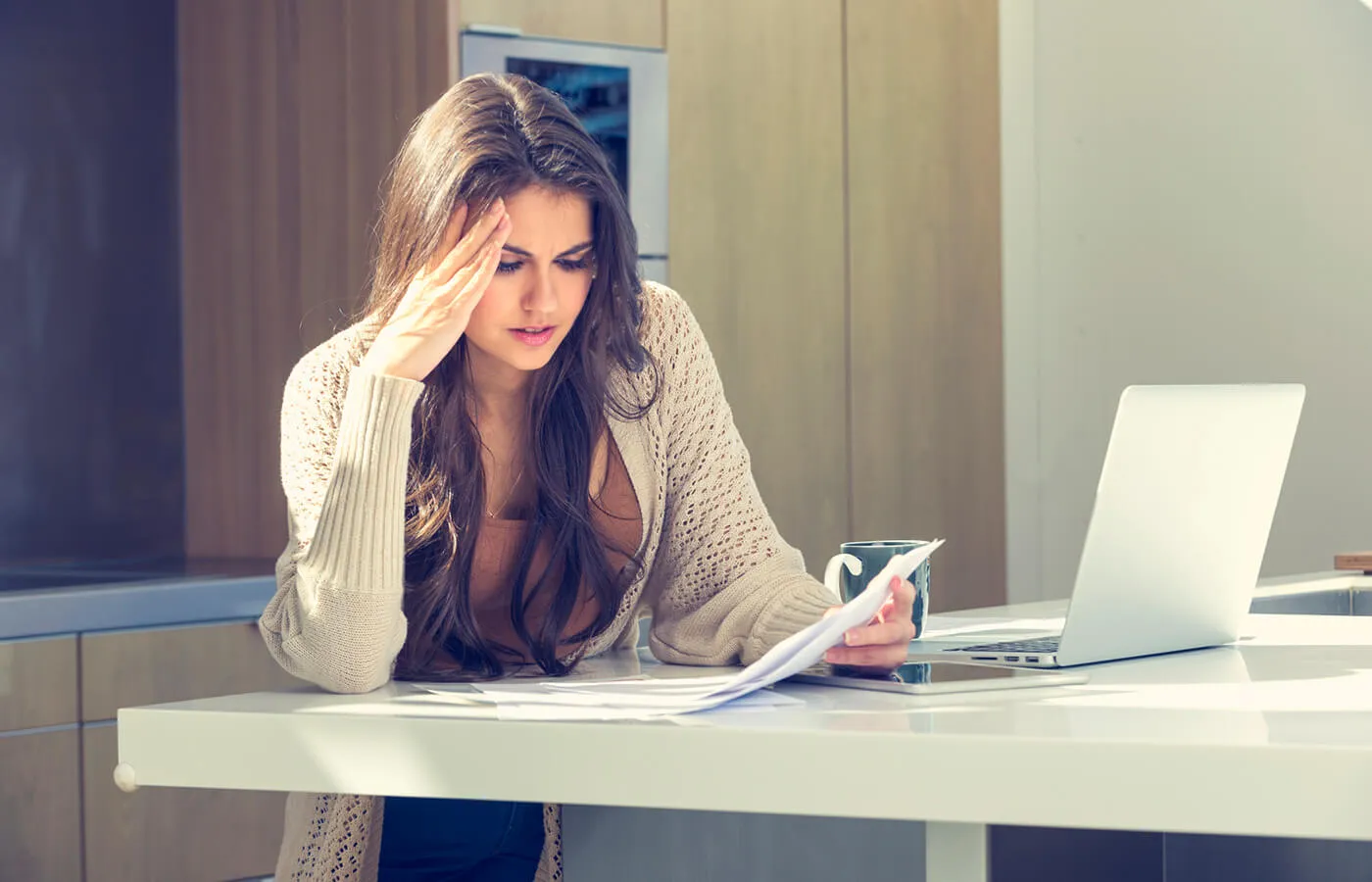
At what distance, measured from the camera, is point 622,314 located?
173cm

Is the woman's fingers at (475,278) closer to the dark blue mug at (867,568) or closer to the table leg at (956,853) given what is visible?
the dark blue mug at (867,568)

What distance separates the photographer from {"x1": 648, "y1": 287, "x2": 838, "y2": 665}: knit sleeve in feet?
5.16

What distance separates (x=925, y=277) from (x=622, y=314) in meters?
2.40

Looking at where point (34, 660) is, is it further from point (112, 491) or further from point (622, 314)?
point (622, 314)

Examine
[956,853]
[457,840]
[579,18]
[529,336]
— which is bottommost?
[457,840]

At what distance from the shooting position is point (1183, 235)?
4.07m

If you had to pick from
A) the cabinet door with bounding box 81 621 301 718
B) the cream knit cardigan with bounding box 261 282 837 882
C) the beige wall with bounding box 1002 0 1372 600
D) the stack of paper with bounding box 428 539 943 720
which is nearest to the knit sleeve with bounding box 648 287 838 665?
the cream knit cardigan with bounding box 261 282 837 882

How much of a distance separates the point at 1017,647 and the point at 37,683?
159 cm

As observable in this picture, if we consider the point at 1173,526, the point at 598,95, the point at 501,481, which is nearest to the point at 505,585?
the point at 501,481

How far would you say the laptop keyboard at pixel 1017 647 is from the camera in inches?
58.9

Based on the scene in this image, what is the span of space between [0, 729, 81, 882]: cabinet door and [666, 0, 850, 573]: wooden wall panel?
1.59m

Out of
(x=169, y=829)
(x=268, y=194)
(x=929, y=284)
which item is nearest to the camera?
(x=169, y=829)

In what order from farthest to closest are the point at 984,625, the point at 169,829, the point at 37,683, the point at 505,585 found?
the point at 169,829, the point at 37,683, the point at 984,625, the point at 505,585

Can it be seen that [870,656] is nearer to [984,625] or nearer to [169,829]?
[984,625]
